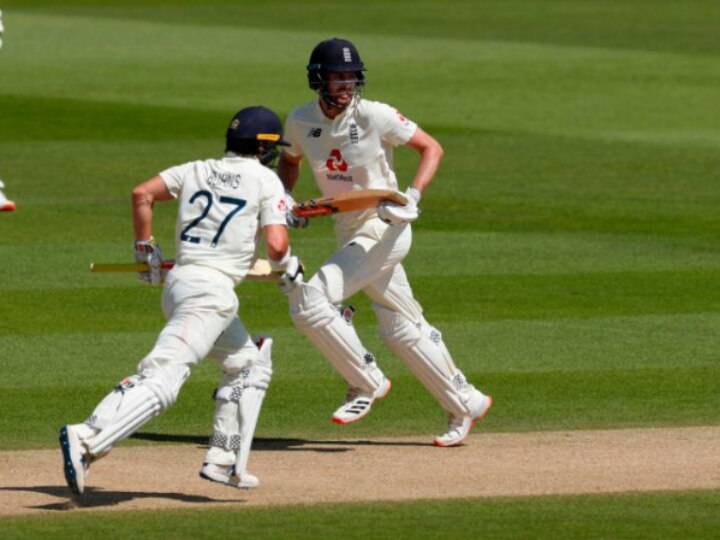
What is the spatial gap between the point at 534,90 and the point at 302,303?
18969mm

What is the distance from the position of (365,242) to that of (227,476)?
1.91 m

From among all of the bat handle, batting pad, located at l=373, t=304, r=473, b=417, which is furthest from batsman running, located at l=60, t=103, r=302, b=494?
batting pad, located at l=373, t=304, r=473, b=417

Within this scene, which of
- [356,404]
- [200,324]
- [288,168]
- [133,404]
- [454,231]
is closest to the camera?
[133,404]

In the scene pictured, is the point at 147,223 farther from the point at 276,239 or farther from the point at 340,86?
the point at 340,86

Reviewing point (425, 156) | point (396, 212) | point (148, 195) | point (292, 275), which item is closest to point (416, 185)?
point (425, 156)

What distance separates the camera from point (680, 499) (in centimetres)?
845

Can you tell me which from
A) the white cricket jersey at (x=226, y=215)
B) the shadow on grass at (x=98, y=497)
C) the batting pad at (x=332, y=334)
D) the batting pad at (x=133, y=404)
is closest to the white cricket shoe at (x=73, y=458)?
the batting pad at (x=133, y=404)

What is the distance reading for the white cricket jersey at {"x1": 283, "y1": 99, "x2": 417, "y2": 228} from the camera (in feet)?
33.1

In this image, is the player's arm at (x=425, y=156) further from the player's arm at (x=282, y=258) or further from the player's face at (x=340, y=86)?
the player's arm at (x=282, y=258)

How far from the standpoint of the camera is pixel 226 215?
337 inches

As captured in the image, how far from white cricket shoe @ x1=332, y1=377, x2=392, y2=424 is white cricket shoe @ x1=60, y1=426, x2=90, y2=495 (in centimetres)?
240

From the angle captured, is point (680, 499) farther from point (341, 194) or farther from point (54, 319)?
point (54, 319)

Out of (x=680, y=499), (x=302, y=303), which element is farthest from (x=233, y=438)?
(x=680, y=499)

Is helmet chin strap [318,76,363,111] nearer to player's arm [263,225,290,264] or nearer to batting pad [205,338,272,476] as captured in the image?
player's arm [263,225,290,264]
